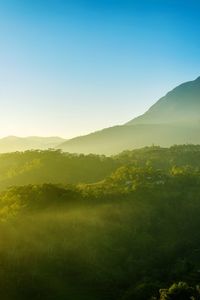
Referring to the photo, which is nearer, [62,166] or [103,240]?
[103,240]

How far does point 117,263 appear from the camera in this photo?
56.6 m

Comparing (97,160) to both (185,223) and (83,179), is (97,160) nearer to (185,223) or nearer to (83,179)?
(83,179)

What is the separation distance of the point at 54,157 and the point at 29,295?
71.8 meters

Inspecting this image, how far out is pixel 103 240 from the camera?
59.8 m

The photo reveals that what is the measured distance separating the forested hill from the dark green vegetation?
20992mm

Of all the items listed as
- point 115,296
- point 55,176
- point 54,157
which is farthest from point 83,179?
point 115,296

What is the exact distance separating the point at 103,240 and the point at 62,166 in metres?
53.6

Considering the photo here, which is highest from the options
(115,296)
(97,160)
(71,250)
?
(97,160)

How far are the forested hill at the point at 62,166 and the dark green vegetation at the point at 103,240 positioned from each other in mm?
20992

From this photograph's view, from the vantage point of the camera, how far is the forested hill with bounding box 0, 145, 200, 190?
349ft

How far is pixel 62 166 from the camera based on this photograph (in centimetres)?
11219

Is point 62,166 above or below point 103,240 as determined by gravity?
above

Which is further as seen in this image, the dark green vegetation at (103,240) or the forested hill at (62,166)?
the forested hill at (62,166)

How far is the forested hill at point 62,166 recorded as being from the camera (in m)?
106
